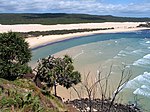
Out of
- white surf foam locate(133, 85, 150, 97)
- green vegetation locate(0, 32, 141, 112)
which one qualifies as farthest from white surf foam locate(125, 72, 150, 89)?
green vegetation locate(0, 32, 141, 112)

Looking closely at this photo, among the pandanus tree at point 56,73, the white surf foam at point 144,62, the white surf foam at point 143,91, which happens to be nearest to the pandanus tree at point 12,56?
the pandanus tree at point 56,73

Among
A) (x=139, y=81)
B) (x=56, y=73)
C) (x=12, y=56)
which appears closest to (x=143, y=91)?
(x=139, y=81)

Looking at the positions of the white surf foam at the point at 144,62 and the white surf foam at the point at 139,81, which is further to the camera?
the white surf foam at the point at 144,62

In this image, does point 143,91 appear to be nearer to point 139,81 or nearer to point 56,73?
point 139,81

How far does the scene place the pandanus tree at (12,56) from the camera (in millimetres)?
31172

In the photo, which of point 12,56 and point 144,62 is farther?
point 144,62

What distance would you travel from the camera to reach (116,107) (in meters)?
29.0

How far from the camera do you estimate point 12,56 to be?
32375mm

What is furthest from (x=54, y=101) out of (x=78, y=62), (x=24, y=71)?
(x=78, y=62)

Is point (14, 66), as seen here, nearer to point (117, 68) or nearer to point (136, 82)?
point (136, 82)

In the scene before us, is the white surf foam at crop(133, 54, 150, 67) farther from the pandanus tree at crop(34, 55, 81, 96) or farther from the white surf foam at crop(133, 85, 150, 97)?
the pandanus tree at crop(34, 55, 81, 96)

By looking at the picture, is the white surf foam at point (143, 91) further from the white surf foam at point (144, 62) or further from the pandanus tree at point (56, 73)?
the white surf foam at point (144, 62)

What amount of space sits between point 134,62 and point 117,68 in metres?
6.96

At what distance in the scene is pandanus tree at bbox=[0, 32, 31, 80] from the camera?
31.2 meters
